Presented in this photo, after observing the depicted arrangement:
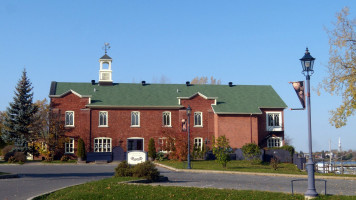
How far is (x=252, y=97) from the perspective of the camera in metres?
49.3

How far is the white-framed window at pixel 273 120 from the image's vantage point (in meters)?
47.3

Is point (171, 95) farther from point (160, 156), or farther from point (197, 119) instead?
point (160, 156)

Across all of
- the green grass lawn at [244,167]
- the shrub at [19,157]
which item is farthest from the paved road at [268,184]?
the shrub at [19,157]

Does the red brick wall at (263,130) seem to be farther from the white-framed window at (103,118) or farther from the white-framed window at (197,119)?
the white-framed window at (103,118)

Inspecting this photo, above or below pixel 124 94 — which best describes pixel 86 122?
below

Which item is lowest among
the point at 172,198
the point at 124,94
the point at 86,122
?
the point at 172,198

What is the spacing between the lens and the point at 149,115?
46.2 metres

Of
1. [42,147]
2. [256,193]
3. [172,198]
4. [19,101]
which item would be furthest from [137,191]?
[19,101]

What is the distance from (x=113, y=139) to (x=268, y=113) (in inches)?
673

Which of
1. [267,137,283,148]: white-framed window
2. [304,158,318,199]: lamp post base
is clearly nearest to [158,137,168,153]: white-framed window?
[267,137,283,148]: white-framed window

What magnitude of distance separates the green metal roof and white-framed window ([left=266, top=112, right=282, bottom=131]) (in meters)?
0.90

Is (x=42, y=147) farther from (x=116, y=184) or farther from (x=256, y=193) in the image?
(x=256, y=193)

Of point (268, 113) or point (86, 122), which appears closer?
point (86, 122)

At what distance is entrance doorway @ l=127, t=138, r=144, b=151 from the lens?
4566 cm
